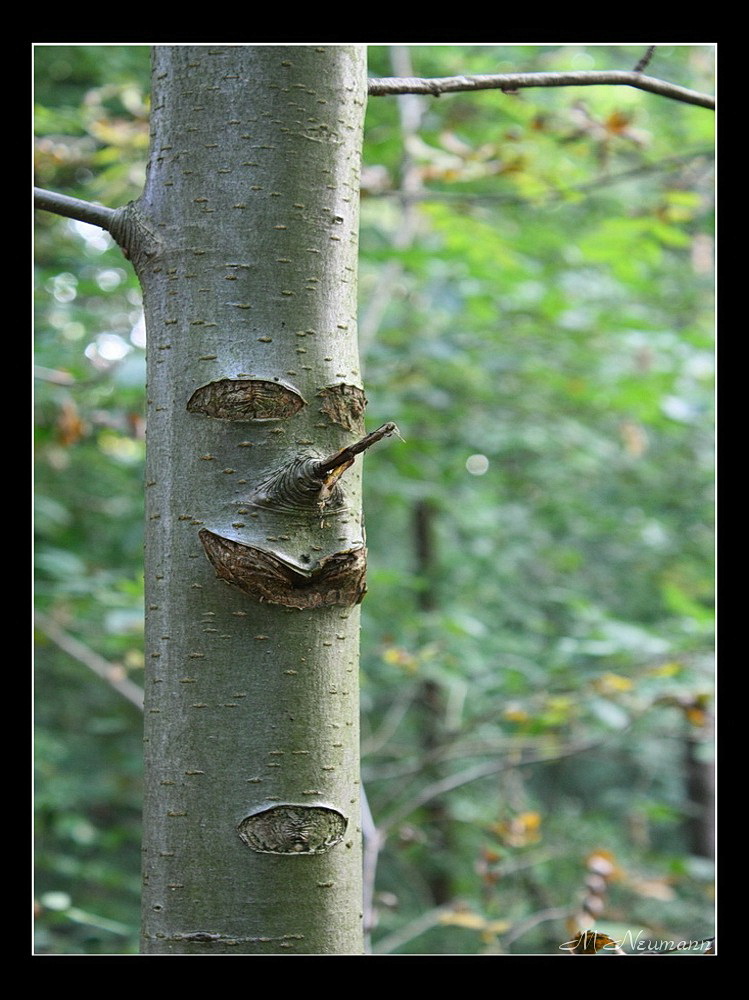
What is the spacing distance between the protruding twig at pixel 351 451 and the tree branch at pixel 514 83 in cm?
48

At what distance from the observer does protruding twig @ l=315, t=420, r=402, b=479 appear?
0.62m

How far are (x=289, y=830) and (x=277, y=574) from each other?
21cm

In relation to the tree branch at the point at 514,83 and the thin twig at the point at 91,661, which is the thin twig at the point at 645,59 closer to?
the tree branch at the point at 514,83

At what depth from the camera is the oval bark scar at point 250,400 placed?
74 cm

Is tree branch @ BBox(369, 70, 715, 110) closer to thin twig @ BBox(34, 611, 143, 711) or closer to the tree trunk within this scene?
the tree trunk

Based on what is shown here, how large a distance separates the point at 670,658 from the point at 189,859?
2573 millimetres

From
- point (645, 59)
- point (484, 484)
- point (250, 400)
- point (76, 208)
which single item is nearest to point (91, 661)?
→ point (76, 208)

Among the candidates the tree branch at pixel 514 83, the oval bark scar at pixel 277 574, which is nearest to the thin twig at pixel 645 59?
the tree branch at pixel 514 83

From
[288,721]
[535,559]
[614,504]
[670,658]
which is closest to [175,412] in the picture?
[288,721]

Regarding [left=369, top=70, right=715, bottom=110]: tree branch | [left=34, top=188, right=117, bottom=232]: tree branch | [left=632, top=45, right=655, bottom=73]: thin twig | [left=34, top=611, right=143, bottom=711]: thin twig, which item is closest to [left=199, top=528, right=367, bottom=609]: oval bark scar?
[left=34, top=188, right=117, bottom=232]: tree branch

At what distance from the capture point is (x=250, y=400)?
2.44 feet

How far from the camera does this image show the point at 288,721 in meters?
0.72

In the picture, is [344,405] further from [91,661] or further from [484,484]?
[484,484]
